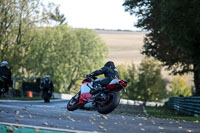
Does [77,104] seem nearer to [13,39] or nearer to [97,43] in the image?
[13,39]

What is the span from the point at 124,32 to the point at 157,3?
403 ft

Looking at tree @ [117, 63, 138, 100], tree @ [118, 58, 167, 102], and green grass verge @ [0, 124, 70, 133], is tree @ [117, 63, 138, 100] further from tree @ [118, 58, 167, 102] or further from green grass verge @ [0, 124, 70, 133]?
green grass verge @ [0, 124, 70, 133]

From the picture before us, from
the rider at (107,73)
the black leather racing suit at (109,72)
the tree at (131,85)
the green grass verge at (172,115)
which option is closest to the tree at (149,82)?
the tree at (131,85)

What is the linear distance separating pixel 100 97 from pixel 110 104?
1.84 ft

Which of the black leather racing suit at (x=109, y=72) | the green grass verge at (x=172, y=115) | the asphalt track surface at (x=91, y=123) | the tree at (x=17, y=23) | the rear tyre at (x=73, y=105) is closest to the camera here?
the black leather racing suit at (x=109, y=72)

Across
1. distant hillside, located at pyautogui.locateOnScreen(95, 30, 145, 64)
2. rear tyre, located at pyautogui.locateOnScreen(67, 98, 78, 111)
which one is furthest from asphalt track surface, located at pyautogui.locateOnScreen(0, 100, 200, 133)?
distant hillside, located at pyautogui.locateOnScreen(95, 30, 145, 64)

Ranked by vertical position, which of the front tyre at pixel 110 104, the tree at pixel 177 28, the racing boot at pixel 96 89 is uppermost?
the tree at pixel 177 28

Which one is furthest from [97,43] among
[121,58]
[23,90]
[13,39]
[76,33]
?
[121,58]

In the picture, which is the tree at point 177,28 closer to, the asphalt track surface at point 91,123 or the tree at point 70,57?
the asphalt track surface at point 91,123

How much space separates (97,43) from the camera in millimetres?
82375

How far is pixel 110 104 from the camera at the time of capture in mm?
10633

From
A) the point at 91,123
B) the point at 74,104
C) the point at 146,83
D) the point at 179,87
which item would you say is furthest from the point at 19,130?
the point at 179,87

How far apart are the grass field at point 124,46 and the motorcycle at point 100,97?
124 meters

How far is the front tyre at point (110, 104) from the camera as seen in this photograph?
34.5ft
